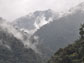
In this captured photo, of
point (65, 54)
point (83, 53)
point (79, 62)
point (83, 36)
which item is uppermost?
point (83, 36)

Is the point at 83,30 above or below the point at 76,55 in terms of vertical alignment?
above

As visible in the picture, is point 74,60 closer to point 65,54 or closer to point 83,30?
point 65,54

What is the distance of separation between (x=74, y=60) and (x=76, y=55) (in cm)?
684

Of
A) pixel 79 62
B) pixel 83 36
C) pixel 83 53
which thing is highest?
pixel 83 36

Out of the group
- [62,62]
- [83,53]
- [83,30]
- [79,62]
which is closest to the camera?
[79,62]

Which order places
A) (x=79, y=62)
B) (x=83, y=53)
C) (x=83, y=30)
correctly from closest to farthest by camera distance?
(x=79, y=62) < (x=83, y=53) < (x=83, y=30)

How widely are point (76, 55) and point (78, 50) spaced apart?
5.94m

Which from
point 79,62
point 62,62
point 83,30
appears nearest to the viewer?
point 79,62

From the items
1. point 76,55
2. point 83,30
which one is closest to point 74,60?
point 76,55

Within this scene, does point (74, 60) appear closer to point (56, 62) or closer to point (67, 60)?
point (67, 60)

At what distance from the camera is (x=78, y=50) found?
5625 inches

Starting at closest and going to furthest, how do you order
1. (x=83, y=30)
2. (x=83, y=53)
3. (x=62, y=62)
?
1. (x=83, y=53)
2. (x=62, y=62)
3. (x=83, y=30)

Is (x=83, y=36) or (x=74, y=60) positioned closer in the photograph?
(x=74, y=60)

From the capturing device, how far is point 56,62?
15375 centimetres
